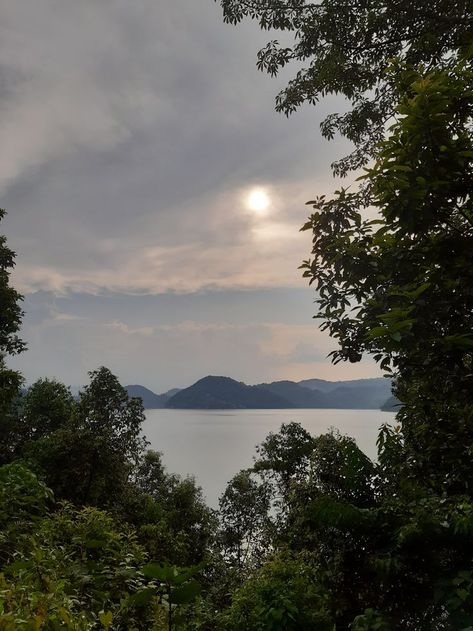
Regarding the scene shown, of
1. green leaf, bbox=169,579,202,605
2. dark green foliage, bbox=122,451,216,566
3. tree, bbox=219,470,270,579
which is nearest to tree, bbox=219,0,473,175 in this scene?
green leaf, bbox=169,579,202,605

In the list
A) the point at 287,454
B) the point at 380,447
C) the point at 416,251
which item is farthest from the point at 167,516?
the point at 416,251

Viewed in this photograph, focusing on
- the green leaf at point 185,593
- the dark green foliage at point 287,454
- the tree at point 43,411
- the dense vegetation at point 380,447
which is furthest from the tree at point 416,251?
the tree at point 43,411

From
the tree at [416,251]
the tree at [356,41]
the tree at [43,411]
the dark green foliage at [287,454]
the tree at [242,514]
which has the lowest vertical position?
the tree at [242,514]

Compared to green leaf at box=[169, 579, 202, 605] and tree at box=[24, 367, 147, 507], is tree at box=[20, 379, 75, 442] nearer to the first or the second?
tree at box=[24, 367, 147, 507]

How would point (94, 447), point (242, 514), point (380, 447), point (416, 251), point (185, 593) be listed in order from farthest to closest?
point (242, 514), point (94, 447), point (380, 447), point (416, 251), point (185, 593)

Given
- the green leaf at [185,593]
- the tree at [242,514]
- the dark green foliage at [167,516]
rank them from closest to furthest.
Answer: the green leaf at [185,593] < the dark green foliage at [167,516] < the tree at [242,514]

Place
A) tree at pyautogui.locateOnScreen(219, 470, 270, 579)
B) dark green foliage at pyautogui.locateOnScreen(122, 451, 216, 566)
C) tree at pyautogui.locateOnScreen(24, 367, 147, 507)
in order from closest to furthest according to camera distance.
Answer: dark green foliage at pyautogui.locateOnScreen(122, 451, 216, 566) < tree at pyautogui.locateOnScreen(24, 367, 147, 507) < tree at pyautogui.locateOnScreen(219, 470, 270, 579)

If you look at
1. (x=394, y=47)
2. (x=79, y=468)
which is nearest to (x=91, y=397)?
(x=79, y=468)

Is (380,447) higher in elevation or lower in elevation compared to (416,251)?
lower

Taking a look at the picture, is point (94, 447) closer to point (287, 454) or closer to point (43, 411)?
point (43, 411)

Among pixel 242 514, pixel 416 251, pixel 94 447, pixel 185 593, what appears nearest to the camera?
pixel 185 593

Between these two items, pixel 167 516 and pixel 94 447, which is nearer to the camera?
pixel 94 447

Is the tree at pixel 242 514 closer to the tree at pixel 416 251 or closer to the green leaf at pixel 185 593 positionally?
the tree at pixel 416 251

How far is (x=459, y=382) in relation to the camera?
4559 mm
